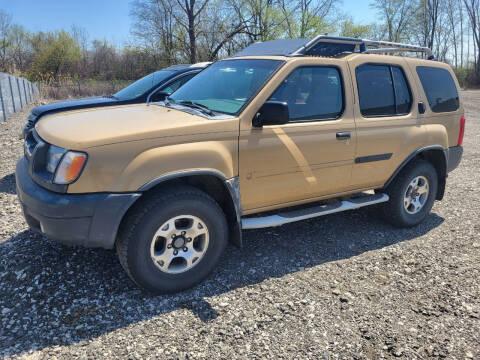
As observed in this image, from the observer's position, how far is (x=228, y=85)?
378 cm

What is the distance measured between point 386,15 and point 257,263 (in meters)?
55.8

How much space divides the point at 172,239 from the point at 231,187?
639 mm

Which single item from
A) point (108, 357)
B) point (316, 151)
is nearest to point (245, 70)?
point (316, 151)

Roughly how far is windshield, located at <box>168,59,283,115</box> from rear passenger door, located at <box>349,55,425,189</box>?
1.06 m

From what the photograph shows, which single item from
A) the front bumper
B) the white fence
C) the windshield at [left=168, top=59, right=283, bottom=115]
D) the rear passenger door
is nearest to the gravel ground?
the front bumper

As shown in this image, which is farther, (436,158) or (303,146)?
(436,158)

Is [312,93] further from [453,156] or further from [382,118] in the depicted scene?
[453,156]

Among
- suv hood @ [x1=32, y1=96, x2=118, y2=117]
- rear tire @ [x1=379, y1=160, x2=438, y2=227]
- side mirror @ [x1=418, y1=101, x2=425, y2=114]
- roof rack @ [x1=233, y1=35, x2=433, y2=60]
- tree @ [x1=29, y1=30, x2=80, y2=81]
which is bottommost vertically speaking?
rear tire @ [x1=379, y1=160, x2=438, y2=227]

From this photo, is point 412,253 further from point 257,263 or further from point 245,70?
point 245,70

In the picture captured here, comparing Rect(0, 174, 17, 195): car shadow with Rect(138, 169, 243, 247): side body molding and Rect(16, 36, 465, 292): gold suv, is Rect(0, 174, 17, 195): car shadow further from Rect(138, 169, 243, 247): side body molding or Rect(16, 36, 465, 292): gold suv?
Rect(138, 169, 243, 247): side body molding

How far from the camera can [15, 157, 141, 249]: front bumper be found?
2654 mm

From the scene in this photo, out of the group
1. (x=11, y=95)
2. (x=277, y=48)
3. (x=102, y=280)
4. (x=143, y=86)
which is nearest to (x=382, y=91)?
(x=277, y=48)

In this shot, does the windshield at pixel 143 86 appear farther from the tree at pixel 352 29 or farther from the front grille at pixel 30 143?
the tree at pixel 352 29

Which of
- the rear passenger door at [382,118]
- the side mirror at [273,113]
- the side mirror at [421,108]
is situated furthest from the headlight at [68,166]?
the side mirror at [421,108]
